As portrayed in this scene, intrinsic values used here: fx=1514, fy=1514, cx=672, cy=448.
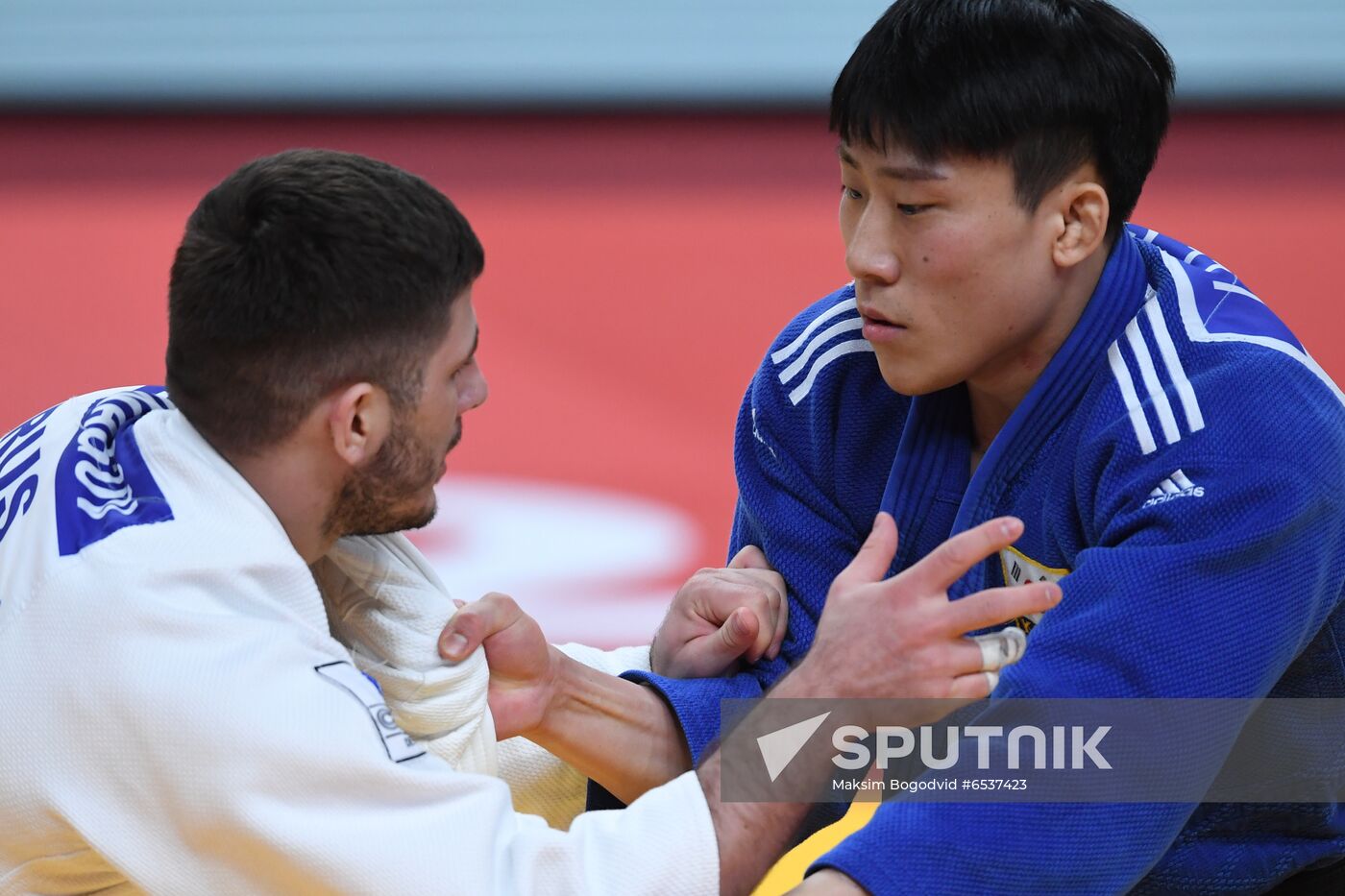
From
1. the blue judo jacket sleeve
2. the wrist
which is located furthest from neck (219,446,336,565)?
the blue judo jacket sleeve

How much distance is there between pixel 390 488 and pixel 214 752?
42 cm

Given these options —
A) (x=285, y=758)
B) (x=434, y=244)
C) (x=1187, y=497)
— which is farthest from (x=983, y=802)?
(x=434, y=244)

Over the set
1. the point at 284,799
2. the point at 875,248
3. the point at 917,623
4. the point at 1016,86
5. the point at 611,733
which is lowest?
the point at 611,733

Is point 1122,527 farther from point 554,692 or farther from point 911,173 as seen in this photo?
point 554,692

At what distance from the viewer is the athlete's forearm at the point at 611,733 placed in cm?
210

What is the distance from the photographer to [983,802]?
1629mm

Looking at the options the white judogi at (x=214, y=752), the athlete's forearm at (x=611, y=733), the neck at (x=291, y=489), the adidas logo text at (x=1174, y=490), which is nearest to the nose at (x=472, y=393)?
the neck at (x=291, y=489)

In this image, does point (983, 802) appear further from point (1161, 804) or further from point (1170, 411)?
point (1170, 411)

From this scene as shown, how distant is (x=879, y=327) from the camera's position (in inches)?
79.0

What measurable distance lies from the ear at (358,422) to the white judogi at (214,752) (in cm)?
15

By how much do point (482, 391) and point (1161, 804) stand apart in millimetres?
931

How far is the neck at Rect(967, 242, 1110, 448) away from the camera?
1996 mm

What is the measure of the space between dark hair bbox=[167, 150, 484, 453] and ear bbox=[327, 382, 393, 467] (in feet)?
0.05

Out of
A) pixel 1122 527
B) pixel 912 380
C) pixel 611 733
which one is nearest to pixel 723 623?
pixel 611 733
